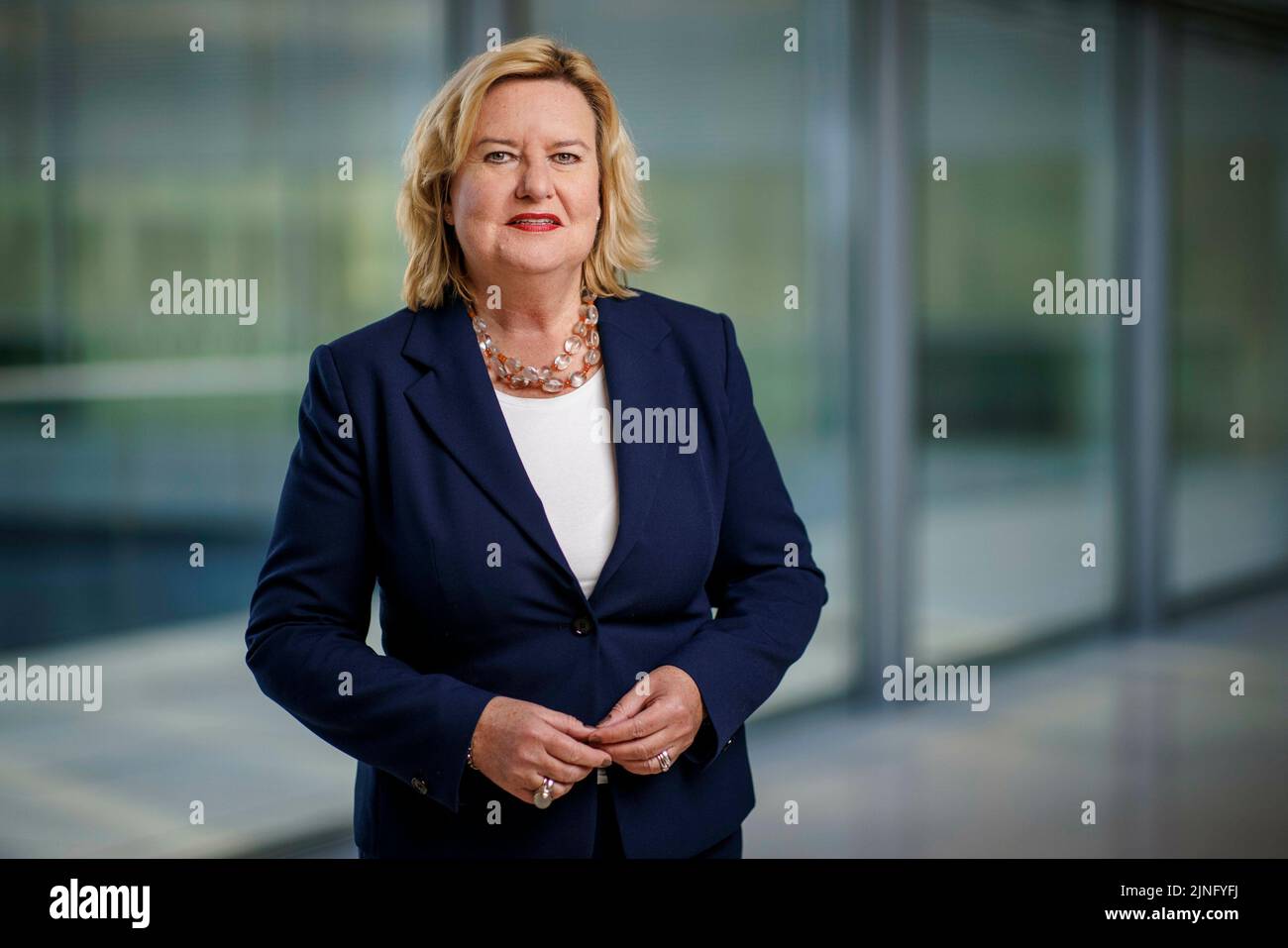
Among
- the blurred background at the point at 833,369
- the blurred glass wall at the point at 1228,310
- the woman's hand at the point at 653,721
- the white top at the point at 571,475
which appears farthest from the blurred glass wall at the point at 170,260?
the blurred glass wall at the point at 1228,310

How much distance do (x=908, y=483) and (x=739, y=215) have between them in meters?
1.23

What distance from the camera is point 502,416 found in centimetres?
174

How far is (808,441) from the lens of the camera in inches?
201

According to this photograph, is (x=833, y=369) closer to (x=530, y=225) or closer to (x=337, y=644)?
(x=530, y=225)

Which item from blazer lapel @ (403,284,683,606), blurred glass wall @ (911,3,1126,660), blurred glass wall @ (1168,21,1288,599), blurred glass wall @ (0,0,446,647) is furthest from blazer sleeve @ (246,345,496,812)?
blurred glass wall @ (1168,21,1288,599)

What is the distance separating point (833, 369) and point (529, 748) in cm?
368

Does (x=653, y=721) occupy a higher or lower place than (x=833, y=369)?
lower

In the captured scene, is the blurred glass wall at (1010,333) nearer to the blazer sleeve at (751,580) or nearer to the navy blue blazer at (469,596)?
the blazer sleeve at (751,580)

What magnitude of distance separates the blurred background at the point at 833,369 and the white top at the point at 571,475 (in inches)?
88.0

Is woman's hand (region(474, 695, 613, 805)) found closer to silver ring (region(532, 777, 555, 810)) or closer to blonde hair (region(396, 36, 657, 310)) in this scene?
silver ring (region(532, 777, 555, 810))

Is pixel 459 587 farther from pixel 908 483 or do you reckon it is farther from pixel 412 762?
pixel 908 483

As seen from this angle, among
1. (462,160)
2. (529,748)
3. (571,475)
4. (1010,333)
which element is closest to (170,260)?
(462,160)
